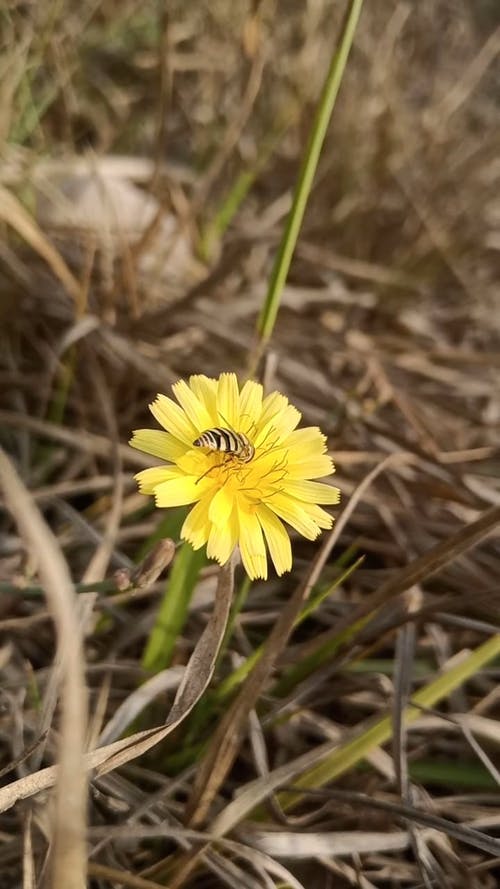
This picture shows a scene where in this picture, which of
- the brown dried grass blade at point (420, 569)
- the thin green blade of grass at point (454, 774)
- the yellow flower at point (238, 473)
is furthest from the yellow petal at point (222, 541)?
the thin green blade of grass at point (454, 774)

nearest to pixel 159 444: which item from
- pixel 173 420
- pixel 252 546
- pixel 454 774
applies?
pixel 173 420

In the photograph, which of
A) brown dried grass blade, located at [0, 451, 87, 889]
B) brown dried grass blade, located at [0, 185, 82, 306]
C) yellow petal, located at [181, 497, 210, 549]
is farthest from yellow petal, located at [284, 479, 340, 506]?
brown dried grass blade, located at [0, 185, 82, 306]

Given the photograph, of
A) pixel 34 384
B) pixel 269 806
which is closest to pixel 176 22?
pixel 34 384

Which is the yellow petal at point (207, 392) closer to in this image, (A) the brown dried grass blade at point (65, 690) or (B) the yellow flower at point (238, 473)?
(B) the yellow flower at point (238, 473)

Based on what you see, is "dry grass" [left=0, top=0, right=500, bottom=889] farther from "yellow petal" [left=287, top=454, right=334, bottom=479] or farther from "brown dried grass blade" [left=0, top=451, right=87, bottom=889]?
"yellow petal" [left=287, top=454, right=334, bottom=479]

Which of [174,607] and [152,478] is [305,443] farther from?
[174,607]
